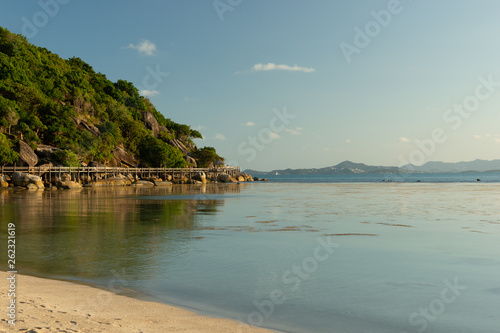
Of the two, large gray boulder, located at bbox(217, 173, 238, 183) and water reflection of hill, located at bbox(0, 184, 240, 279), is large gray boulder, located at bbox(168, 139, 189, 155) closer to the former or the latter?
large gray boulder, located at bbox(217, 173, 238, 183)

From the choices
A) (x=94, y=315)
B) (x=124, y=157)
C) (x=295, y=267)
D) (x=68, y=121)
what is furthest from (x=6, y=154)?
(x=94, y=315)

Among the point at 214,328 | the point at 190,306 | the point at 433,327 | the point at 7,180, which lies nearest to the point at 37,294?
the point at 190,306

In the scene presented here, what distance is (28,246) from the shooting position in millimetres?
13430

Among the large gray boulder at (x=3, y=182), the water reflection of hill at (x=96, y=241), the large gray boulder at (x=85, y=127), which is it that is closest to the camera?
the water reflection of hill at (x=96, y=241)

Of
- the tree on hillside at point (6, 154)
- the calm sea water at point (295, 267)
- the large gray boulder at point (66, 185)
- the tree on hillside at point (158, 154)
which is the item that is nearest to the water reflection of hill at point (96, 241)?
the calm sea water at point (295, 267)

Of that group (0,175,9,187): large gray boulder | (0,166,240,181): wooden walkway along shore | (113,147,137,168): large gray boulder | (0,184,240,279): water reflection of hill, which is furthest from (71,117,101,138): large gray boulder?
(0,184,240,279): water reflection of hill

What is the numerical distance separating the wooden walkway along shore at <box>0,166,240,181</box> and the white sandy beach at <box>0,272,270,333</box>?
181 feet

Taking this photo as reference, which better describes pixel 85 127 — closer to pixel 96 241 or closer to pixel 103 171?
pixel 103 171

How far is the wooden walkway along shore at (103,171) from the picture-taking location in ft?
188

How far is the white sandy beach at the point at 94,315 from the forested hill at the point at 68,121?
55.5 m

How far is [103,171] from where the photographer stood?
230 feet

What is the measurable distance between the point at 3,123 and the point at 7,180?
40.6 ft

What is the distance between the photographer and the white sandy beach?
556cm

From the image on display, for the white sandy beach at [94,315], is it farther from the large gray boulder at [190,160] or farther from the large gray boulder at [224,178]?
the large gray boulder at [190,160]
